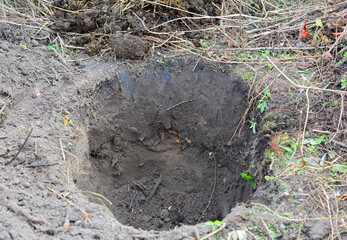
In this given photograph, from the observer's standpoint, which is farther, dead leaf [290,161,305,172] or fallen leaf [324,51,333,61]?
fallen leaf [324,51,333,61]

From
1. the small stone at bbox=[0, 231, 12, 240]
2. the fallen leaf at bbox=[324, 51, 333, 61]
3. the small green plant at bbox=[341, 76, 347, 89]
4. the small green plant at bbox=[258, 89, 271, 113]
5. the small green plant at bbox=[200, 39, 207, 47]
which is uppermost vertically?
the fallen leaf at bbox=[324, 51, 333, 61]

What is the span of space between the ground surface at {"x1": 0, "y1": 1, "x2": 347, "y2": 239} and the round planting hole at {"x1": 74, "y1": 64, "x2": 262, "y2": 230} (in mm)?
16

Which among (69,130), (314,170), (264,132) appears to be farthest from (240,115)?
(69,130)

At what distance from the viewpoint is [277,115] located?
3.44 meters

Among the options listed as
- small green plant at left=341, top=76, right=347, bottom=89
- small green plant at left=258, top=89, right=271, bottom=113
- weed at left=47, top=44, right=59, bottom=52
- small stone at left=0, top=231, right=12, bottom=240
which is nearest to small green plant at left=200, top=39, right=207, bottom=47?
small green plant at left=258, top=89, right=271, bottom=113

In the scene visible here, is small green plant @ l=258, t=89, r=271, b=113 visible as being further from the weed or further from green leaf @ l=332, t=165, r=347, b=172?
the weed

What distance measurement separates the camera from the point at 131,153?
15.3 feet

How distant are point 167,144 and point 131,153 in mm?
583

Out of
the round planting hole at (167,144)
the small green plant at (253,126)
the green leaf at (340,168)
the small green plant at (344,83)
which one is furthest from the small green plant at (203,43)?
the green leaf at (340,168)

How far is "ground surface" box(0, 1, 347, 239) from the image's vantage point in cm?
242

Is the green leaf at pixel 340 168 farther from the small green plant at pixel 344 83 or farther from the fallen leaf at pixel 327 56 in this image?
the fallen leaf at pixel 327 56

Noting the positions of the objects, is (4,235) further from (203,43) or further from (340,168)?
(203,43)

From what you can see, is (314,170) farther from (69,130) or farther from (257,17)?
(257,17)

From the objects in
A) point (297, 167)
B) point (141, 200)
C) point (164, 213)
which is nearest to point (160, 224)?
point (164, 213)
